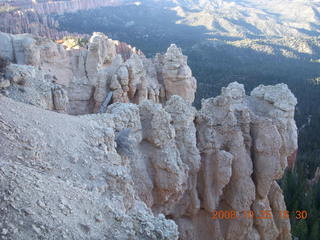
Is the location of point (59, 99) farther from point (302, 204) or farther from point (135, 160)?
point (302, 204)

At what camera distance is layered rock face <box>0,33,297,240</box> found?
10.9 ft

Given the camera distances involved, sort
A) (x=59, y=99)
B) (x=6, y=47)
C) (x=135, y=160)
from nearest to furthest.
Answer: (x=135, y=160)
(x=59, y=99)
(x=6, y=47)

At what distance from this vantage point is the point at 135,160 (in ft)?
20.8

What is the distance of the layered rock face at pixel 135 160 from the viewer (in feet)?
10.9

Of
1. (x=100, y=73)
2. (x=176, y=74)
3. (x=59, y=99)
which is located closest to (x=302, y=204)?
(x=176, y=74)

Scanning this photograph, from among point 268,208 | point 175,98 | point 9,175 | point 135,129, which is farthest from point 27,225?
point 268,208

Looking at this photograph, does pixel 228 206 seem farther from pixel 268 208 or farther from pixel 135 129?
pixel 135 129

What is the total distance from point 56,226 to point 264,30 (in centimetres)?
11655

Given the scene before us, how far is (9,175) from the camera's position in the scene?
3.19 metres
